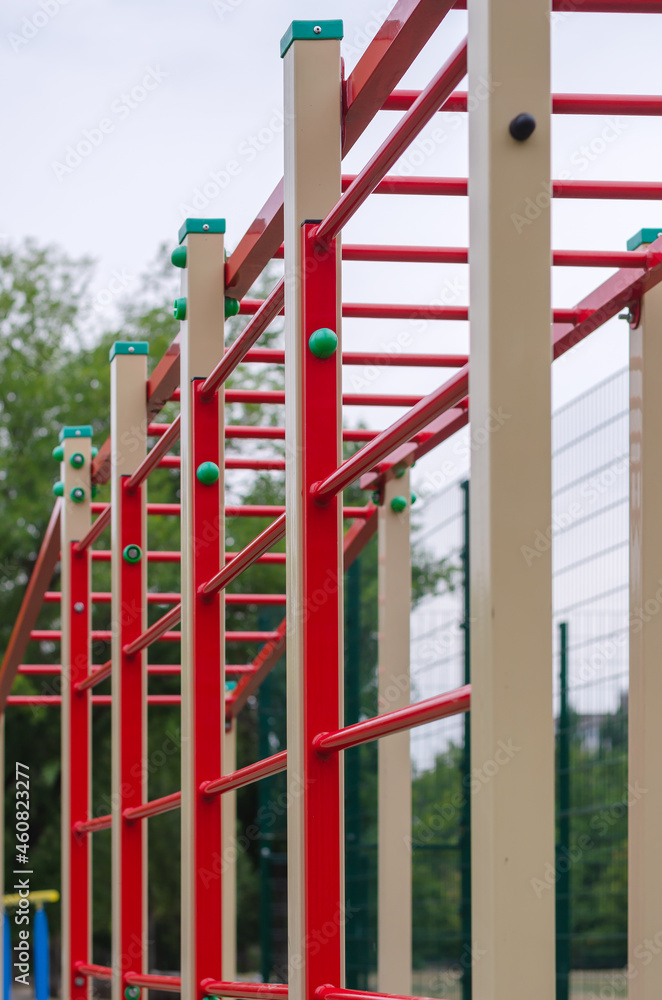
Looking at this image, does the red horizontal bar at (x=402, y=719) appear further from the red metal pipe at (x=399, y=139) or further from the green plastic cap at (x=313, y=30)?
the green plastic cap at (x=313, y=30)

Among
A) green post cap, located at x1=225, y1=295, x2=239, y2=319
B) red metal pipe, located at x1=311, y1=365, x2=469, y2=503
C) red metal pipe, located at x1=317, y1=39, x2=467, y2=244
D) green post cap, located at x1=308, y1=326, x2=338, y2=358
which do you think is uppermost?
green post cap, located at x1=225, y1=295, x2=239, y2=319

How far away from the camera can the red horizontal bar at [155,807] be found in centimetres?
352

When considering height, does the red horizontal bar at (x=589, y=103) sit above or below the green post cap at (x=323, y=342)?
above

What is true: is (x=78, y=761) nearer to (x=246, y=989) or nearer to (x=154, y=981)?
(x=154, y=981)

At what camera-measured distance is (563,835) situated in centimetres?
724

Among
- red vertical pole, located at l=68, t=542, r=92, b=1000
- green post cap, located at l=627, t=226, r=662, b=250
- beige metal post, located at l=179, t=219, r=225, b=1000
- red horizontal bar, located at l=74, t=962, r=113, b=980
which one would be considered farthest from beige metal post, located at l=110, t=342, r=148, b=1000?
green post cap, located at l=627, t=226, r=662, b=250

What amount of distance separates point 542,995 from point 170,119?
18.9 m

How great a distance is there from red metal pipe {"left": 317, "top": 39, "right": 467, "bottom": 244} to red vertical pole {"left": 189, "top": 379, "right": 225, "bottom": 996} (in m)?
0.99

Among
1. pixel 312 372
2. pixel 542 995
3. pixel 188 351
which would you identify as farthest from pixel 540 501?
pixel 188 351

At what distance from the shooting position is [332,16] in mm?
2350

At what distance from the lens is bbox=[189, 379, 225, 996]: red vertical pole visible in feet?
9.99

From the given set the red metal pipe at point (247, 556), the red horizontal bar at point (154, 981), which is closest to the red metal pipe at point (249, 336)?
the red metal pipe at point (247, 556)

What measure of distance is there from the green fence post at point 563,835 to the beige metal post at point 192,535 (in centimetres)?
410

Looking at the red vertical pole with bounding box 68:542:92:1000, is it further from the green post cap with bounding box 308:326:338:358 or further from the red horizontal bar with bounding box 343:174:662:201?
the green post cap with bounding box 308:326:338:358
